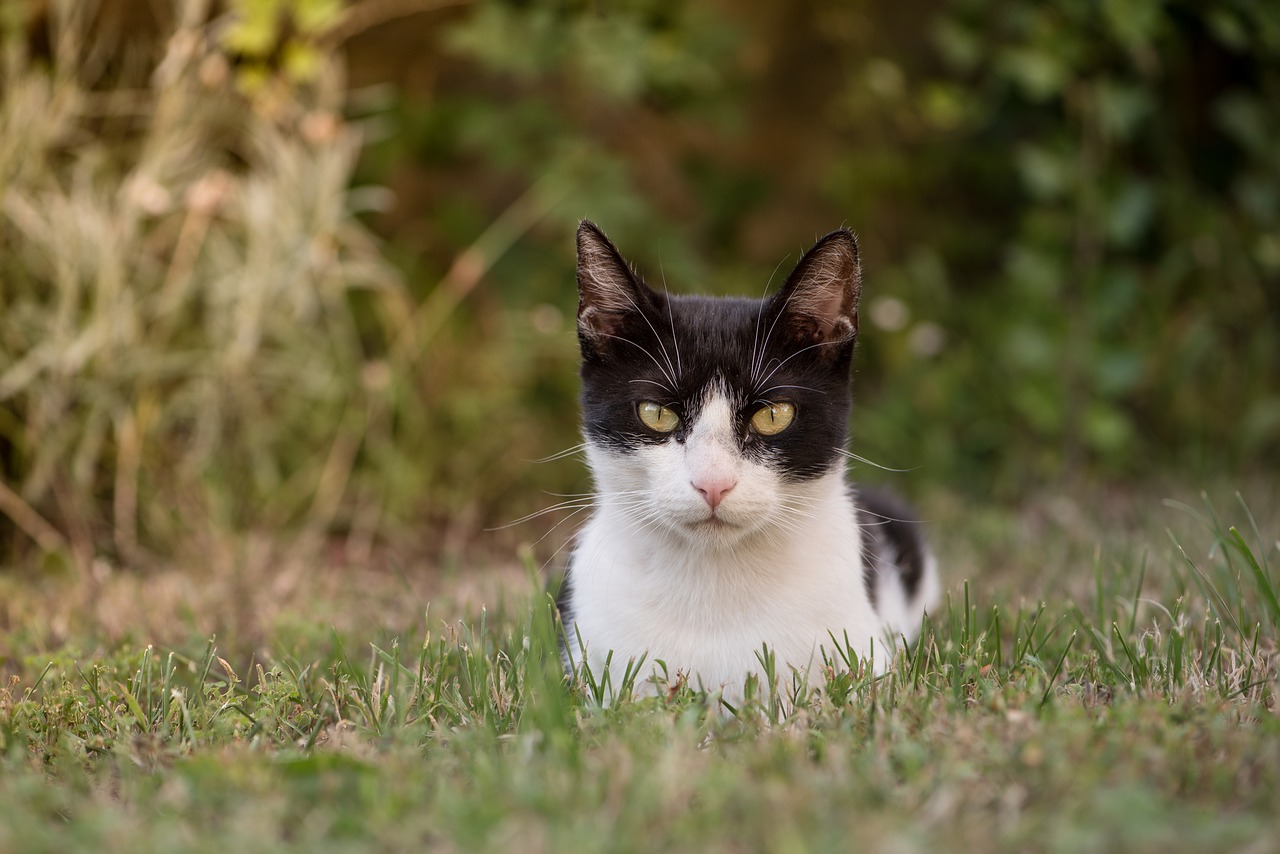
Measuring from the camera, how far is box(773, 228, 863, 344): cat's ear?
1956 millimetres

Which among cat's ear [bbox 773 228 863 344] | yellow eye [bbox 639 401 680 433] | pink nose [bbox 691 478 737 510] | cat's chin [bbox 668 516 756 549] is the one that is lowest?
cat's chin [bbox 668 516 756 549]

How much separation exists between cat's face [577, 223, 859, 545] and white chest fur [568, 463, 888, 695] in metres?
0.03

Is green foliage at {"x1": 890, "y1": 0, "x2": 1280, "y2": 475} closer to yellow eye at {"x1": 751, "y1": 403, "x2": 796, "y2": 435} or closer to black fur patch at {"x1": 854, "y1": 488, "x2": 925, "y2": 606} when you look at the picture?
black fur patch at {"x1": 854, "y1": 488, "x2": 925, "y2": 606}

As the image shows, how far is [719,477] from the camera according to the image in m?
1.78

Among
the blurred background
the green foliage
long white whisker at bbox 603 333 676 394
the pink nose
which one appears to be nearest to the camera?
the pink nose

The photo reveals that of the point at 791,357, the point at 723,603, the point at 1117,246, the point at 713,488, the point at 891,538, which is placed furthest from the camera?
the point at 1117,246

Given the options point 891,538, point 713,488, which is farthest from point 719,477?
point 891,538

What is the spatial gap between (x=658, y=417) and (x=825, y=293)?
0.40 metres

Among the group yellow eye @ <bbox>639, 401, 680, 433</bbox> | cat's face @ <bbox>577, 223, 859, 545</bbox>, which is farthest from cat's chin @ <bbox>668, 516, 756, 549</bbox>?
A: yellow eye @ <bbox>639, 401, 680, 433</bbox>

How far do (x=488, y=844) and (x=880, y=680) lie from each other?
2.58 feet

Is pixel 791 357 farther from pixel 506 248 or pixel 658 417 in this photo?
pixel 506 248

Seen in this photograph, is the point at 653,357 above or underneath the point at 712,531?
above

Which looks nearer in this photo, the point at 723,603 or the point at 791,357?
the point at 723,603

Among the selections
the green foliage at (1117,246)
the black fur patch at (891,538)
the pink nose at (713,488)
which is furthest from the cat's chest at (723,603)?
the green foliage at (1117,246)
